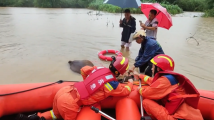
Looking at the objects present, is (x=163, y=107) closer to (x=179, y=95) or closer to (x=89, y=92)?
(x=179, y=95)

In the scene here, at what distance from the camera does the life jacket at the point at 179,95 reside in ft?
6.51

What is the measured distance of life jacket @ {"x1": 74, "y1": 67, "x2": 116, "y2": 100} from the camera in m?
2.08

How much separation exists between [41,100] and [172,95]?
1.77 m

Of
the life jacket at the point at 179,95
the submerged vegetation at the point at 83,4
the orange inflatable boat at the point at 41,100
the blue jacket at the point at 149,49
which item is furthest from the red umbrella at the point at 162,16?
the submerged vegetation at the point at 83,4

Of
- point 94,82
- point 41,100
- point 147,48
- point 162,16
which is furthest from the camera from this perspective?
point 162,16

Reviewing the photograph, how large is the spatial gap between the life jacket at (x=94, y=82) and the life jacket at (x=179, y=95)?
0.67 m

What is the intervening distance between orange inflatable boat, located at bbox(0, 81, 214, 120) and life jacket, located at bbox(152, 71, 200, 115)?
1.38 ft

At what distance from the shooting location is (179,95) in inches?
78.6

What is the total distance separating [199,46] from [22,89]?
6.53m

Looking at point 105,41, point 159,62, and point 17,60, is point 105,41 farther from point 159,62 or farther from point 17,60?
point 159,62

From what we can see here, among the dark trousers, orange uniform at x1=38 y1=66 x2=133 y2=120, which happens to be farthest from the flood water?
orange uniform at x1=38 y1=66 x2=133 y2=120

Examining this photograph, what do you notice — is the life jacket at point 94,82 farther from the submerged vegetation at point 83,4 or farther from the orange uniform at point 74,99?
the submerged vegetation at point 83,4

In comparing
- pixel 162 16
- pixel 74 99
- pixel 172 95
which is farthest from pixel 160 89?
pixel 162 16

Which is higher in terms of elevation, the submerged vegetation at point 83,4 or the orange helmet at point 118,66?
the submerged vegetation at point 83,4
